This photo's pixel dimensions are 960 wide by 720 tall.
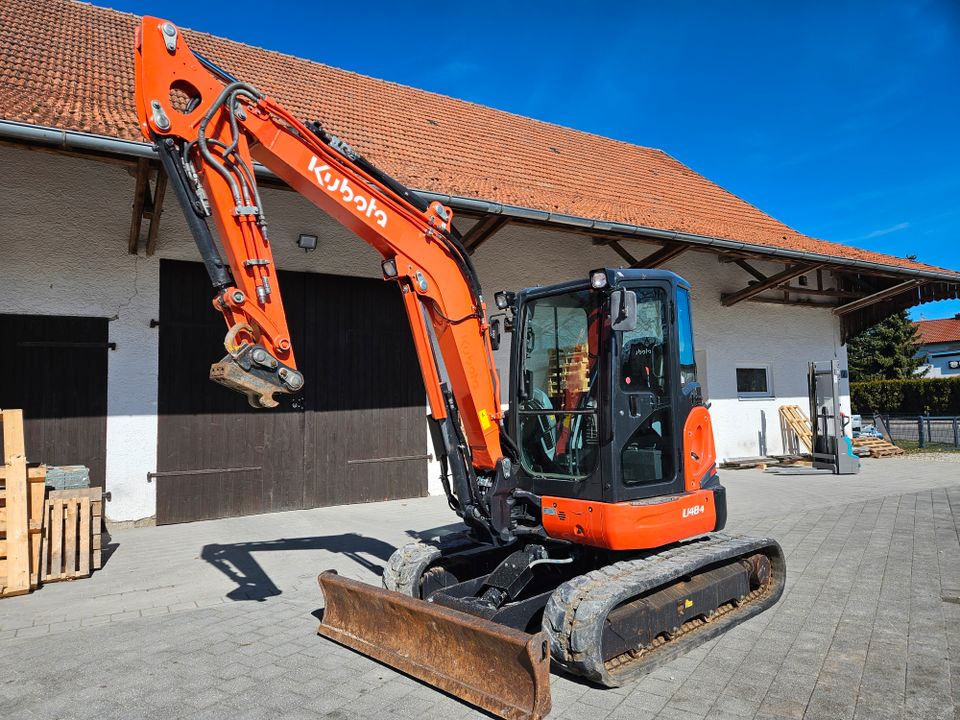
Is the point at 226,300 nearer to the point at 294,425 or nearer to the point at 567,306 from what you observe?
the point at 567,306

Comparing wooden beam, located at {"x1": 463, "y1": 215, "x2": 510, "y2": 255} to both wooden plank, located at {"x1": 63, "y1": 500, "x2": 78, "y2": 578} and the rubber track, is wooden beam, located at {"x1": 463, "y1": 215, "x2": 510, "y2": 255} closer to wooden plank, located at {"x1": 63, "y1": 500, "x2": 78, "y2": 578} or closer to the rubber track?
wooden plank, located at {"x1": 63, "y1": 500, "x2": 78, "y2": 578}

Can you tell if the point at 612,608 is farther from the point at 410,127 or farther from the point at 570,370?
the point at 410,127

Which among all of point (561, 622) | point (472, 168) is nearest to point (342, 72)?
point (472, 168)

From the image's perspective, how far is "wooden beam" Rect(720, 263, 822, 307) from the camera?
12.3 m

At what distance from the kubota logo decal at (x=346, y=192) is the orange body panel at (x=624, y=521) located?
199cm

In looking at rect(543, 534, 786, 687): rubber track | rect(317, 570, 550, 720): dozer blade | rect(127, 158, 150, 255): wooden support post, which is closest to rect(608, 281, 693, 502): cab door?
rect(543, 534, 786, 687): rubber track

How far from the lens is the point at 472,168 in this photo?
1057 centimetres

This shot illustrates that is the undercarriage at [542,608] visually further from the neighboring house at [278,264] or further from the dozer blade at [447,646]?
the neighboring house at [278,264]

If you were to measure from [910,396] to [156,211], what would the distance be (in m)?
31.9

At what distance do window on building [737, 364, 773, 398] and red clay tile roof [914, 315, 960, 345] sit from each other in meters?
45.1

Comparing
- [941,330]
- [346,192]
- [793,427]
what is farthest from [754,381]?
[941,330]

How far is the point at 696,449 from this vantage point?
14.7 feet

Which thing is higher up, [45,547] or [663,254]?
[663,254]

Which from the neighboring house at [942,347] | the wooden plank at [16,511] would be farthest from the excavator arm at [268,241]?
the neighboring house at [942,347]
